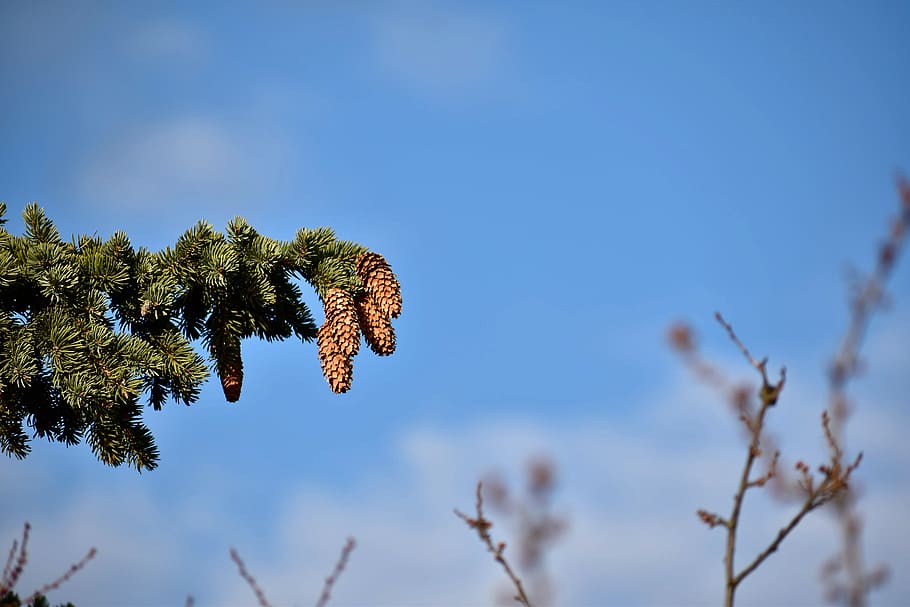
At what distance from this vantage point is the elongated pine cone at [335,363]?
5.43m

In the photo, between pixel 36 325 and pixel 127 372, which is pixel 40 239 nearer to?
pixel 36 325

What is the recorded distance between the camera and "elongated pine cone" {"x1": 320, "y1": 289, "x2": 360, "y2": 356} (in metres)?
5.45

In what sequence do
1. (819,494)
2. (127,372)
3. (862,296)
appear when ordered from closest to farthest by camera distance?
(862,296)
(819,494)
(127,372)

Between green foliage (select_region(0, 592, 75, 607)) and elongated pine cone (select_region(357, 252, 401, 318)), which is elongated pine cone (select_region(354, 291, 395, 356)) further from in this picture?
green foliage (select_region(0, 592, 75, 607))

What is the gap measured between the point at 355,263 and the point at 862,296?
4402 mm

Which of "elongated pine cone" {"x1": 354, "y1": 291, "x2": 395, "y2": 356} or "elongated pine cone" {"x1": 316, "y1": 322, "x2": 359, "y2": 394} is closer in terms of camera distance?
"elongated pine cone" {"x1": 316, "y1": 322, "x2": 359, "y2": 394}

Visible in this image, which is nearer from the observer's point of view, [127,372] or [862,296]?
[862,296]

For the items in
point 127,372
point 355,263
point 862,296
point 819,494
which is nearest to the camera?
point 862,296

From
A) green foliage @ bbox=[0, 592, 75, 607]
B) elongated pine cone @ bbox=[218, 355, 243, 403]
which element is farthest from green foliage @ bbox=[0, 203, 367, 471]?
green foliage @ bbox=[0, 592, 75, 607]

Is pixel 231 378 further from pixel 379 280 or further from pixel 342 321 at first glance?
pixel 379 280

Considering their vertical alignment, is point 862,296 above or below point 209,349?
below

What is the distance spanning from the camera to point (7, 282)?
5613 millimetres

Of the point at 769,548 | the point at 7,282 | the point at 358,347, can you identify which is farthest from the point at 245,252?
the point at 769,548

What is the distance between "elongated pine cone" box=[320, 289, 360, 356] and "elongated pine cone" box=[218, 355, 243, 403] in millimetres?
717
